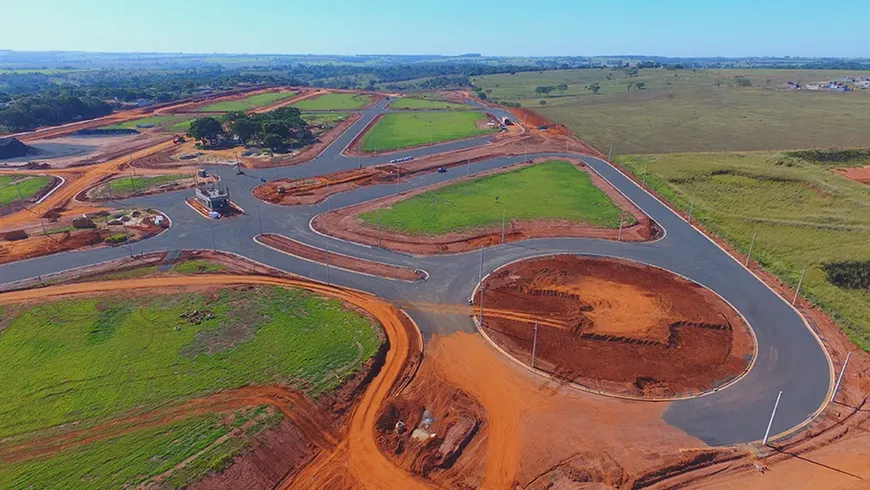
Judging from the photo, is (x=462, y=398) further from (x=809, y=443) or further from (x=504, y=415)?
(x=809, y=443)

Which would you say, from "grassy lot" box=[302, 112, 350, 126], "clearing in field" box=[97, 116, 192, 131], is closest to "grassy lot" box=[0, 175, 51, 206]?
"clearing in field" box=[97, 116, 192, 131]

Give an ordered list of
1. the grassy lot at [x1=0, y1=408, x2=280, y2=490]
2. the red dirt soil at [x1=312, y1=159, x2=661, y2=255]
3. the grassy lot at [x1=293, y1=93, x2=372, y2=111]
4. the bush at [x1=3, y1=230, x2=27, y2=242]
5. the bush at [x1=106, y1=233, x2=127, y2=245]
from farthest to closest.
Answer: the grassy lot at [x1=293, y1=93, x2=372, y2=111], the red dirt soil at [x1=312, y1=159, x2=661, y2=255], the bush at [x1=3, y1=230, x2=27, y2=242], the bush at [x1=106, y1=233, x2=127, y2=245], the grassy lot at [x1=0, y1=408, x2=280, y2=490]

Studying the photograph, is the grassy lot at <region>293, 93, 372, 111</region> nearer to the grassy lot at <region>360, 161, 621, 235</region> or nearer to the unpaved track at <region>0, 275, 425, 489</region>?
the grassy lot at <region>360, 161, 621, 235</region>

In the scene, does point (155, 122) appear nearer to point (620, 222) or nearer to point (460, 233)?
point (460, 233)

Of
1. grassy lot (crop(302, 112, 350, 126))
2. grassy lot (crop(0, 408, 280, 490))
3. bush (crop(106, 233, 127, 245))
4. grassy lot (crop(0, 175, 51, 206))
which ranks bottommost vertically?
grassy lot (crop(0, 408, 280, 490))

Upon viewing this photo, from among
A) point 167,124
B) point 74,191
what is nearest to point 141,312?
point 74,191

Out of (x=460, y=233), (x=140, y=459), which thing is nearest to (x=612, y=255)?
(x=460, y=233)

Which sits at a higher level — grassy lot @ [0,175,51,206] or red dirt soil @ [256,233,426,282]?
grassy lot @ [0,175,51,206]
